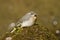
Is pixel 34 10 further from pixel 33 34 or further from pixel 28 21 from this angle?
pixel 33 34

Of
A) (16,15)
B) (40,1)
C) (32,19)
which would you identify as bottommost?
(32,19)

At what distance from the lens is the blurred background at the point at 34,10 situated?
602cm

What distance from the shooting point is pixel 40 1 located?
262 inches

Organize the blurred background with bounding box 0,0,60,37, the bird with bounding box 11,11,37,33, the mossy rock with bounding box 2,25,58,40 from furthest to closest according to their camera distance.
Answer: the blurred background with bounding box 0,0,60,37 → the bird with bounding box 11,11,37,33 → the mossy rock with bounding box 2,25,58,40

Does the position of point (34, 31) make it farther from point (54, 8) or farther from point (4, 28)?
point (54, 8)

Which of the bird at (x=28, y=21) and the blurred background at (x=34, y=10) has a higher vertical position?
the blurred background at (x=34, y=10)

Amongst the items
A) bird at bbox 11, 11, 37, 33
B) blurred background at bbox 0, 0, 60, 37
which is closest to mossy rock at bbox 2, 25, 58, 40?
bird at bbox 11, 11, 37, 33

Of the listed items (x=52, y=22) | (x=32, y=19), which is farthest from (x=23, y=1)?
(x=32, y=19)

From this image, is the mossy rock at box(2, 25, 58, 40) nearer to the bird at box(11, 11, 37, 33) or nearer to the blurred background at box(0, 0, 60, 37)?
the bird at box(11, 11, 37, 33)

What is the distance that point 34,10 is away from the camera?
20.9ft

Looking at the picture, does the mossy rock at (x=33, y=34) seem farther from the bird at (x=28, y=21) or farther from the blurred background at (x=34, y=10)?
the blurred background at (x=34, y=10)

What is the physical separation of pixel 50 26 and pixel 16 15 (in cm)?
114

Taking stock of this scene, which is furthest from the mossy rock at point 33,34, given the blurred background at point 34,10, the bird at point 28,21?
the blurred background at point 34,10

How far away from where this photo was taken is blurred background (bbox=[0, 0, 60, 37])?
602 cm
